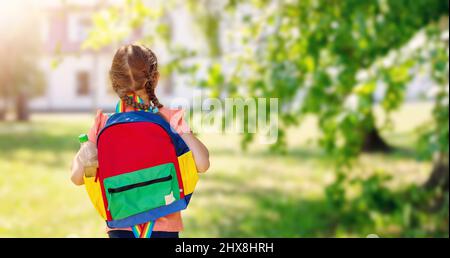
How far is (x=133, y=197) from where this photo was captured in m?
2.21

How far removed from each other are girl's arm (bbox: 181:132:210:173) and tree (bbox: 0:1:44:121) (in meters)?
26.0

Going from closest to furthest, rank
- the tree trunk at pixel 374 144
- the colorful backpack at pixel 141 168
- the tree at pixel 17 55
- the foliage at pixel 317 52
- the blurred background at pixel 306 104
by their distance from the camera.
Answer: the colorful backpack at pixel 141 168
the blurred background at pixel 306 104
the foliage at pixel 317 52
the tree trunk at pixel 374 144
the tree at pixel 17 55

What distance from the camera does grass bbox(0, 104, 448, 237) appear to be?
7.86 m

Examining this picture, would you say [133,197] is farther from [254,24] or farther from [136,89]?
[254,24]

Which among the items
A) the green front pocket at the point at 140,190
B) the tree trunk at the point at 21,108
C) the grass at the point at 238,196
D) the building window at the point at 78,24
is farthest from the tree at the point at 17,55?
the green front pocket at the point at 140,190

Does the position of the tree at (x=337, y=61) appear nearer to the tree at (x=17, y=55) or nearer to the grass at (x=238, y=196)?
the grass at (x=238, y=196)

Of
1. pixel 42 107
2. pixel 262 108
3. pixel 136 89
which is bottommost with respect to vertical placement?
pixel 42 107

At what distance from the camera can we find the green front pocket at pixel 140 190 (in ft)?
7.19

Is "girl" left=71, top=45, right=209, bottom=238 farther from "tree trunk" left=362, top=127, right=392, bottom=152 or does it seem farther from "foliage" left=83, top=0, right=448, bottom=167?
"tree trunk" left=362, top=127, right=392, bottom=152

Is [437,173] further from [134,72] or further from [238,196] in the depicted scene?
[134,72]

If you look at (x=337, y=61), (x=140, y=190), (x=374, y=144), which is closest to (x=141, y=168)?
(x=140, y=190)
